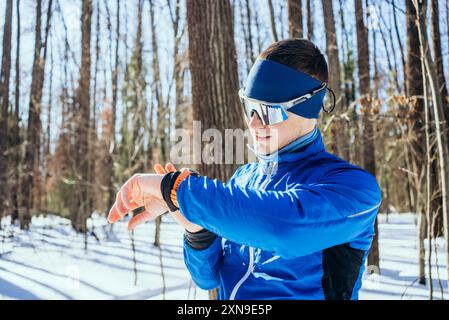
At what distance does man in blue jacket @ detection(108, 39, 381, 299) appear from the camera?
2.77 ft

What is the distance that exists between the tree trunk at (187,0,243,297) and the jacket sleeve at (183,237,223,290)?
2.10 m

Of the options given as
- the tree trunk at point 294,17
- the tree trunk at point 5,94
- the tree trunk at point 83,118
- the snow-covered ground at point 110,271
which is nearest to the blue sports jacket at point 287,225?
the snow-covered ground at point 110,271

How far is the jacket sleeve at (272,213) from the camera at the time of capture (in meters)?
0.83

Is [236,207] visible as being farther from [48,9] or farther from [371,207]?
[48,9]

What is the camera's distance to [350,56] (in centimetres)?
2111

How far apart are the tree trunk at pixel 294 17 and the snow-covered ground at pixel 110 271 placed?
4.13 m

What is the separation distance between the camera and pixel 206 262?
3.98 feet

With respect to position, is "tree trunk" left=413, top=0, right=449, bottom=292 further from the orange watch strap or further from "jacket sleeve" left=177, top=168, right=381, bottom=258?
the orange watch strap

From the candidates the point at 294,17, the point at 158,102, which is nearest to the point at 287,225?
the point at 294,17

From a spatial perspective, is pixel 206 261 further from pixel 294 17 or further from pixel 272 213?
pixel 294 17

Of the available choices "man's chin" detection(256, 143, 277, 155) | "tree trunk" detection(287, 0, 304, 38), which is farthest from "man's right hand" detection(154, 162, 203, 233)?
"tree trunk" detection(287, 0, 304, 38)

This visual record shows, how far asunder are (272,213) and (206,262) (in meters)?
0.45

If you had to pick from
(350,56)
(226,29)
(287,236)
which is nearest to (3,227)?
(226,29)

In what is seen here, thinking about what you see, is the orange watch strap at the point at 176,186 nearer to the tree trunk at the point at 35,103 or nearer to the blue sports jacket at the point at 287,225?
the blue sports jacket at the point at 287,225
